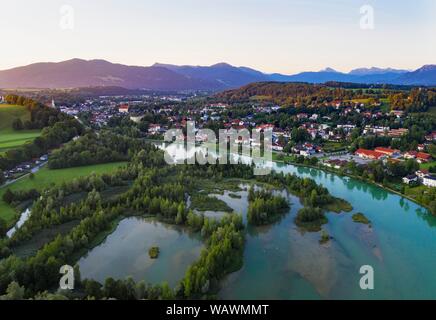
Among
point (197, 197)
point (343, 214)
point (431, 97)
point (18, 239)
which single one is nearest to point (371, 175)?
point (343, 214)

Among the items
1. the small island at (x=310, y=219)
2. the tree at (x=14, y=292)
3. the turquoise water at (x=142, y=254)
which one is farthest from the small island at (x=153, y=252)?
the small island at (x=310, y=219)

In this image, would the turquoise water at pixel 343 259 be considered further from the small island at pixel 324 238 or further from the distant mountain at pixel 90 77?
the distant mountain at pixel 90 77

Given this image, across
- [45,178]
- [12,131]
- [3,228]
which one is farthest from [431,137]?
[12,131]

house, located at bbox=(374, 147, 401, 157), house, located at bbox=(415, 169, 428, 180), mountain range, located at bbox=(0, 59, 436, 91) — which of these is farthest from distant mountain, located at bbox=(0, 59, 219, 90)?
house, located at bbox=(415, 169, 428, 180)
